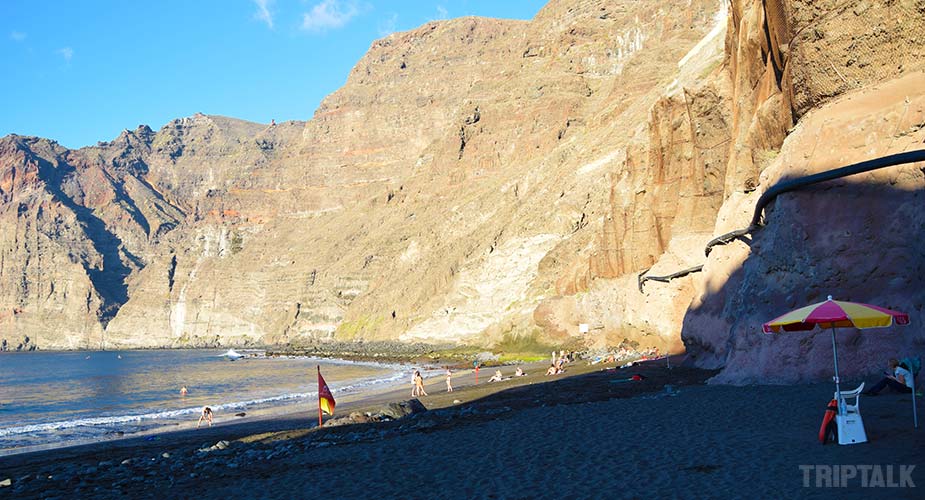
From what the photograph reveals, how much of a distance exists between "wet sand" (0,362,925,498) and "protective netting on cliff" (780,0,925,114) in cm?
776

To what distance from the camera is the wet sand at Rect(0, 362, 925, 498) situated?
10.4 meters

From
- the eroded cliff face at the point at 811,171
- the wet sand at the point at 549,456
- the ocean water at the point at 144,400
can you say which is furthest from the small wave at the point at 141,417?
the eroded cliff face at the point at 811,171

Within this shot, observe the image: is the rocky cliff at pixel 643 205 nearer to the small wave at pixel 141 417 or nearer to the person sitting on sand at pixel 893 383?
the person sitting on sand at pixel 893 383

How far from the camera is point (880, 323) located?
11.5 meters

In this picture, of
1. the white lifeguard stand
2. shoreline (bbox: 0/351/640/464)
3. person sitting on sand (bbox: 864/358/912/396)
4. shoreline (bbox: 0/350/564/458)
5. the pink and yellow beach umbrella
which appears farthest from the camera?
shoreline (bbox: 0/350/564/458)

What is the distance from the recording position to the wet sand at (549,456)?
10.4 m

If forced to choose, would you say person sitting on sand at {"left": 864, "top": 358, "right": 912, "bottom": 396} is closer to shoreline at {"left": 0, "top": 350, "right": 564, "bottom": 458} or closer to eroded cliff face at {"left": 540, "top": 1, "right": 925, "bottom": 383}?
eroded cliff face at {"left": 540, "top": 1, "right": 925, "bottom": 383}

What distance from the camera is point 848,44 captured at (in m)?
18.8

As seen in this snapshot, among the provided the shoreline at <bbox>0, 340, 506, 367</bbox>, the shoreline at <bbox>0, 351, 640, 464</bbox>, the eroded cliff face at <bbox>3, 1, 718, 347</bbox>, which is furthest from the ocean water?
the eroded cliff face at <bbox>3, 1, 718, 347</bbox>

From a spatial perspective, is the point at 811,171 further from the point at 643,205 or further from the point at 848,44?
the point at 643,205

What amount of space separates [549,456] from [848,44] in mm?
13041

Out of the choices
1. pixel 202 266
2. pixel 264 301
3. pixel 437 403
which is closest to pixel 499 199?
pixel 437 403

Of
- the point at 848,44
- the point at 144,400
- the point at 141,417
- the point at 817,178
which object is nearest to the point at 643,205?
the point at 848,44

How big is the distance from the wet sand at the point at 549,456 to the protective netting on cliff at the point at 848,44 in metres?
7.76
